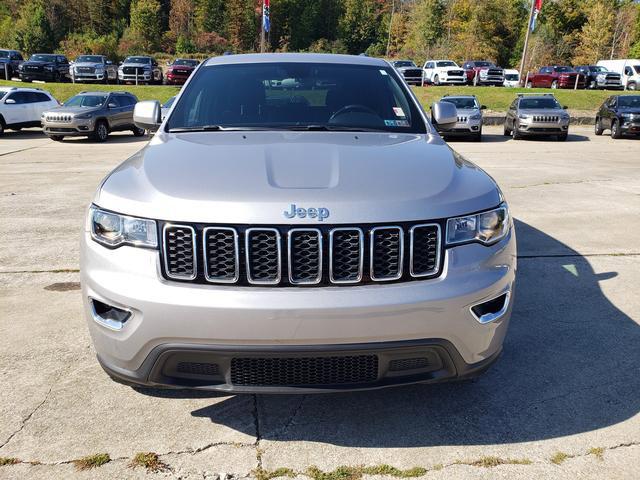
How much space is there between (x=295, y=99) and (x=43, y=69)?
37143 mm

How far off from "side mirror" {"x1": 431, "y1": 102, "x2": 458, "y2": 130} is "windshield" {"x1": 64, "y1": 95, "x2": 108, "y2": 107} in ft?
57.3

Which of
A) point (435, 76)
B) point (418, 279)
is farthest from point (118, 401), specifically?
point (435, 76)

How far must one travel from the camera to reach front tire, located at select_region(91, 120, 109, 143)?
1939cm

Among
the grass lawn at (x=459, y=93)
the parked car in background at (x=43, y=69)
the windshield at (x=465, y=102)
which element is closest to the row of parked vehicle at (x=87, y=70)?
the parked car in background at (x=43, y=69)

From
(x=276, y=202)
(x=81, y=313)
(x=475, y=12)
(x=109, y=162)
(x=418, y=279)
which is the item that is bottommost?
(x=109, y=162)

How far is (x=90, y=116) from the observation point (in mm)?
19047

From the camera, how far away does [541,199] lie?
8.98m

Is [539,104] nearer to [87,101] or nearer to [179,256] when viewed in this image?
[87,101]

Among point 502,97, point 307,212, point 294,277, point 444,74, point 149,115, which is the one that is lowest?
point 502,97

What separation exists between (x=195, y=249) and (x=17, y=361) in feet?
6.02

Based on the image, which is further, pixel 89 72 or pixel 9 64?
pixel 9 64

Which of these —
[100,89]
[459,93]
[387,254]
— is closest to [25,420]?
[387,254]

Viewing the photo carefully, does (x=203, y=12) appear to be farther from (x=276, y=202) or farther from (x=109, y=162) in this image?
(x=276, y=202)

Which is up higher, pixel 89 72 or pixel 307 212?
pixel 307 212
